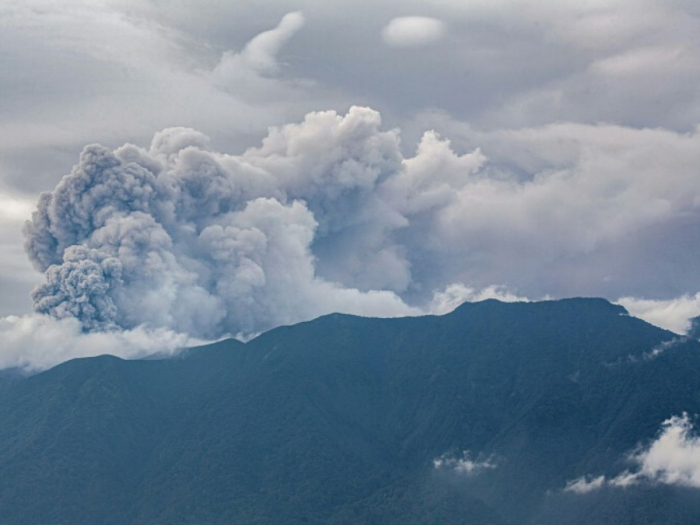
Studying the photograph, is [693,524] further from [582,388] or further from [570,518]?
[582,388]

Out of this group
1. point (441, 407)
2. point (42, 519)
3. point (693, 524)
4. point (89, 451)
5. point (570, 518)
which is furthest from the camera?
point (441, 407)

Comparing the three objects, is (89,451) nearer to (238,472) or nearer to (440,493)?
(238,472)

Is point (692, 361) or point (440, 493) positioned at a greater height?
point (692, 361)

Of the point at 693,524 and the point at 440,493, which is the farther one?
the point at 440,493

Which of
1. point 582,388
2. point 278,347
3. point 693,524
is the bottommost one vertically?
point 693,524

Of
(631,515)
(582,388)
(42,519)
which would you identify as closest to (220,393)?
(42,519)

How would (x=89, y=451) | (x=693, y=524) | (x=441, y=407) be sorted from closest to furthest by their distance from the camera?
(x=693, y=524) → (x=89, y=451) → (x=441, y=407)
